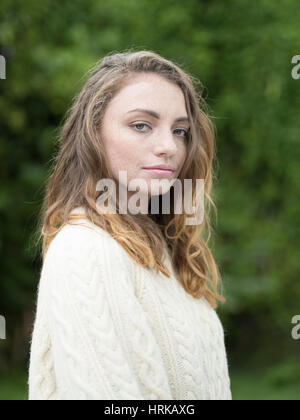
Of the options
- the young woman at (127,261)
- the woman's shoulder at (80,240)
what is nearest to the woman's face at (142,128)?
the young woman at (127,261)

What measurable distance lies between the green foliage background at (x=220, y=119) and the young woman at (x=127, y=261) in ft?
13.1

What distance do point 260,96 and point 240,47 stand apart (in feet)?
1.80

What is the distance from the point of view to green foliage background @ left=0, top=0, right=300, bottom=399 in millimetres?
6008

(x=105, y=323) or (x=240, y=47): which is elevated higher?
(x=240, y=47)

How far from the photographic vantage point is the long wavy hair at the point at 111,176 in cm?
149

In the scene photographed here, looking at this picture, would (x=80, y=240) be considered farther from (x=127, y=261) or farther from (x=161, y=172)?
(x=161, y=172)

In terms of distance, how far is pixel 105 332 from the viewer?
129 cm

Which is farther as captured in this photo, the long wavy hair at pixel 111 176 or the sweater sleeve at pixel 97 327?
the long wavy hair at pixel 111 176

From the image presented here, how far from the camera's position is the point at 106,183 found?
1.56 meters

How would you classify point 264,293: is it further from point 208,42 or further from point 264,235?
point 208,42

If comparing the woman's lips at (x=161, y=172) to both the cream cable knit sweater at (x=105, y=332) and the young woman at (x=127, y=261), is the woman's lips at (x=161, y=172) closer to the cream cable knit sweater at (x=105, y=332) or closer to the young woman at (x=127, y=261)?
the young woman at (x=127, y=261)

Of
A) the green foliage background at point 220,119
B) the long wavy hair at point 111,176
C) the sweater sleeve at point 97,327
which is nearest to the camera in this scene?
the sweater sleeve at point 97,327
